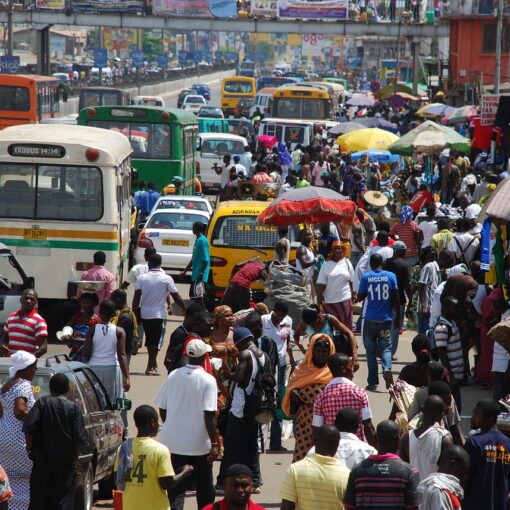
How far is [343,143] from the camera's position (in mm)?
34188

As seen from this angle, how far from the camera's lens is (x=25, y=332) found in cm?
1295

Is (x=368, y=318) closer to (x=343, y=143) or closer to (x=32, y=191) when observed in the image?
(x=32, y=191)

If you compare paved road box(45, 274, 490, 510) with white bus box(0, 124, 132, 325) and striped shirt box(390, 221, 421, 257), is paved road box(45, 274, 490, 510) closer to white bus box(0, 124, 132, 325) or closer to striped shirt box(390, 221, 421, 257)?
white bus box(0, 124, 132, 325)

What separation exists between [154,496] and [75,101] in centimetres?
6387

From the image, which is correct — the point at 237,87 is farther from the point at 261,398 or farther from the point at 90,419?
the point at 90,419

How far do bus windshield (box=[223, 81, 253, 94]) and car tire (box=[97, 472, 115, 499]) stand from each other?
69.1 meters

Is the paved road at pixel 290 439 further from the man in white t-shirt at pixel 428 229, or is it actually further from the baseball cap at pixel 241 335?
the man in white t-shirt at pixel 428 229

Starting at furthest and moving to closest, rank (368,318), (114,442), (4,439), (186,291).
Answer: (186,291) < (368,318) < (114,442) < (4,439)

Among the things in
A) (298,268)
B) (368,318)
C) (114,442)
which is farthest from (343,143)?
(114,442)

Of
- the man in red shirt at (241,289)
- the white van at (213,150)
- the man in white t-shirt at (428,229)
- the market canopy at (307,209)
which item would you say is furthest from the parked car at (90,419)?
the white van at (213,150)

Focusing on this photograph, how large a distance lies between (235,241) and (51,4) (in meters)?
61.9

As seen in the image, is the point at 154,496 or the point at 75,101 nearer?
the point at 154,496

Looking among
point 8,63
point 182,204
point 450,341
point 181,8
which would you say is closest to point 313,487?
point 450,341

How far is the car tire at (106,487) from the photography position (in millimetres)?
10500
